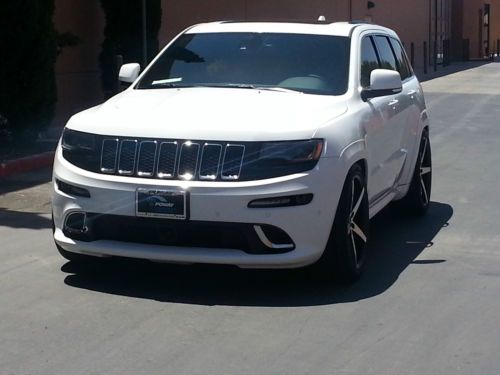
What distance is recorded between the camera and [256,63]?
754 cm

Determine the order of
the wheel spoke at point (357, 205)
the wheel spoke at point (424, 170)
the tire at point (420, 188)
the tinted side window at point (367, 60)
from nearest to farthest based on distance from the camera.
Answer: the wheel spoke at point (357, 205) < the tinted side window at point (367, 60) < the tire at point (420, 188) < the wheel spoke at point (424, 170)

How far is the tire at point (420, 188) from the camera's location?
29.5 feet

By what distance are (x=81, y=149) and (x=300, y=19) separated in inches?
669

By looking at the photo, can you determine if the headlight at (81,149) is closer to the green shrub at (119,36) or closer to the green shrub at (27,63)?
the green shrub at (27,63)

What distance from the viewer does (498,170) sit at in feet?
39.6

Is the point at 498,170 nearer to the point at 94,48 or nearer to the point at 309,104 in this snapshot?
the point at 309,104

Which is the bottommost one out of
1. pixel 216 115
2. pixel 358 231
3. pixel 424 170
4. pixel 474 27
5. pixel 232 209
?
pixel 474 27

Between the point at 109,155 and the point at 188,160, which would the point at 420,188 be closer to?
the point at 188,160

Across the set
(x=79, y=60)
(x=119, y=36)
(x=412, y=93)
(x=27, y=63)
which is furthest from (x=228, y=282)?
(x=79, y=60)

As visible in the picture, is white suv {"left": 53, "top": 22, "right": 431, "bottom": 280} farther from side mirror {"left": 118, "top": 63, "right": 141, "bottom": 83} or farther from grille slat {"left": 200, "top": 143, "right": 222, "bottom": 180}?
side mirror {"left": 118, "top": 63, "right": 141, "bottom": 83}

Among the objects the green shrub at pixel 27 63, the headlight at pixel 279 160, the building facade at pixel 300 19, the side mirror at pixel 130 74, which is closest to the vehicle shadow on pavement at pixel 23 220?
the side mirror at pixel 130 74

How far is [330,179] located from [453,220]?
123 inches

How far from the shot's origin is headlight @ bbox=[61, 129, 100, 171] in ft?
20.9

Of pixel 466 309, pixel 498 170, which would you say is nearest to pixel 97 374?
pixel 466 309
